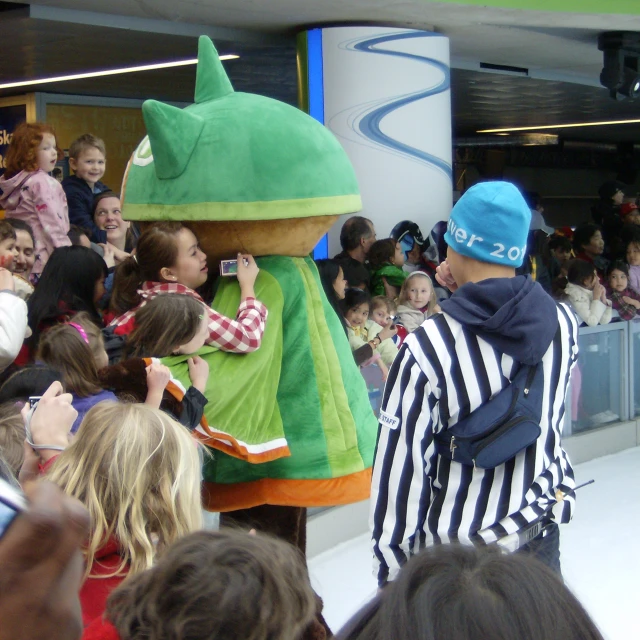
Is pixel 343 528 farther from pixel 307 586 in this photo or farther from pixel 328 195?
pixel 307 586

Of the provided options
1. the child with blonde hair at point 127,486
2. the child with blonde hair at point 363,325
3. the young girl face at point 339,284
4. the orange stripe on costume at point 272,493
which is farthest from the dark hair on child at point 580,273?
the child with blonde hair at point 127,486

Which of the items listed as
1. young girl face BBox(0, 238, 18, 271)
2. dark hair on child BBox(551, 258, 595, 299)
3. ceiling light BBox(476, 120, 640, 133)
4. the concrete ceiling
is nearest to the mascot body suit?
young girl face BBox(0, 238, 18, 271)

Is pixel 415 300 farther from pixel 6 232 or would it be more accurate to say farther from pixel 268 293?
pixel 268 293

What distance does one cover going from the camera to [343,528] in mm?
4867

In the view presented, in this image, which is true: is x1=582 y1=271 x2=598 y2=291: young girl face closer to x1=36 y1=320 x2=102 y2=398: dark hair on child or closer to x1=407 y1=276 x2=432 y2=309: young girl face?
x1=407 y1=276 x2=432 y2=309: young girl face

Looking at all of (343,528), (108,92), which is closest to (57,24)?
(108,92)

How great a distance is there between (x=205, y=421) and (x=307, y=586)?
162 cm

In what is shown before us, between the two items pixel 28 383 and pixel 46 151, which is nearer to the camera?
pixel 28 383

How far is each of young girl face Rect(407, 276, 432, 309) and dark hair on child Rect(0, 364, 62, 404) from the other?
10.6 ft

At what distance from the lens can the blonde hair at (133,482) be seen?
1.78 meters

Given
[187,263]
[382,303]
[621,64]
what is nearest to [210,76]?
[187,263]

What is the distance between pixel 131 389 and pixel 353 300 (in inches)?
98.8

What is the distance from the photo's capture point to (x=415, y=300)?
5.79 metres

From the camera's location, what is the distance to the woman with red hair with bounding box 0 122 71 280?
192 inches
